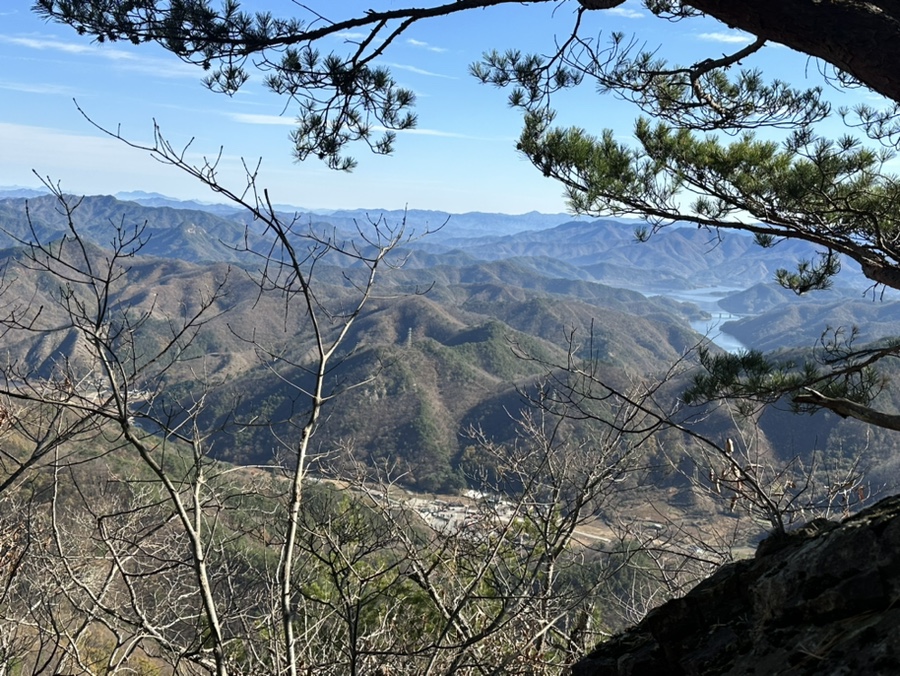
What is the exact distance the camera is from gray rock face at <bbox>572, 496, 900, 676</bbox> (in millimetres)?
1383

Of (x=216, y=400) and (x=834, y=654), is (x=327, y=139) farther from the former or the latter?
(x=216, y=400)

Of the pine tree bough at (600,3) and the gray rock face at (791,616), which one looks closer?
the gray rock face at (791,616)

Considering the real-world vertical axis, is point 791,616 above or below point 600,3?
below

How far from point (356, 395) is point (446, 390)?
11678mm

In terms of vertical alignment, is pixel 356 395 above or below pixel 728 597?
below

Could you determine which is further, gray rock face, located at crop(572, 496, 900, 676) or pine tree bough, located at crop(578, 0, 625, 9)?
pine tree bough, located at crop(578, 0, 625, 9)

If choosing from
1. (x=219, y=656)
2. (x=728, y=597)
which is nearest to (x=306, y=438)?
(x=219, y=656)

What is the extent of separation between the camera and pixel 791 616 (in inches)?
62.6

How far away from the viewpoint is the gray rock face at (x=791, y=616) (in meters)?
1.38

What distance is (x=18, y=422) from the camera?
267cm

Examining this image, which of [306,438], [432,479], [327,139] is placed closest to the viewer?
[306,438]

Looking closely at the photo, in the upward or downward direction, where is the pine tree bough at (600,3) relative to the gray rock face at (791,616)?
upward

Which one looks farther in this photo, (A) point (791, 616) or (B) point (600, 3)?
(B) point (600, 3)

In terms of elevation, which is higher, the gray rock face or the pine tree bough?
the pine tree bough
